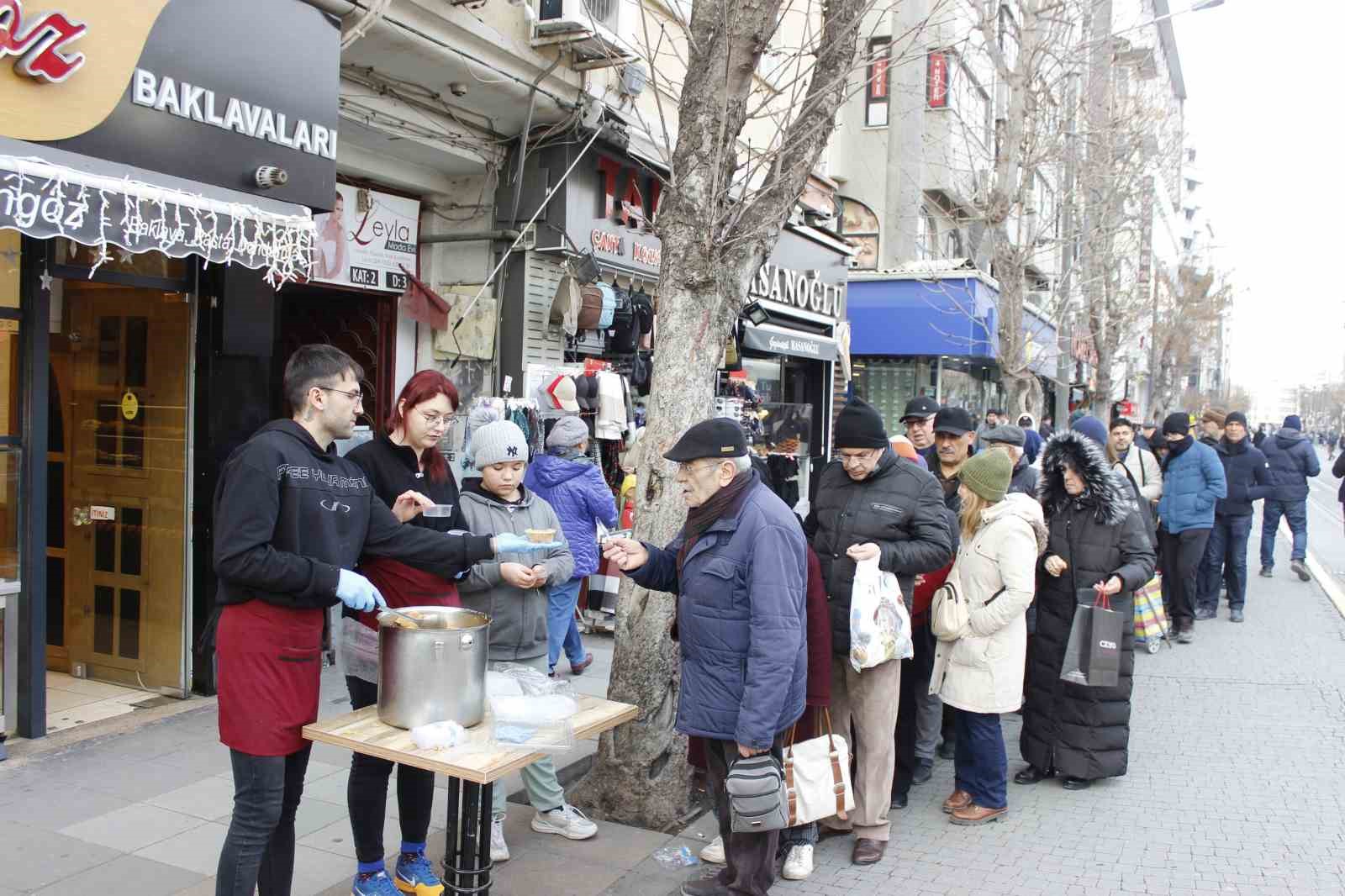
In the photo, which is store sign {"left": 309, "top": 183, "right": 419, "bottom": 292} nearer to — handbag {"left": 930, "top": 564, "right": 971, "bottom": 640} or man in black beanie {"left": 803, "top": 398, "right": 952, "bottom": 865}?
man in black beanie {"left": 803, "top": 398, "right": 952, "bottom": 865}

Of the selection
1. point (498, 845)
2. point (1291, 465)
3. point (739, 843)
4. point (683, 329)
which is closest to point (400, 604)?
point (498, 845)

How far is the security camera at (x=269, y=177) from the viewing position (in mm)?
5797

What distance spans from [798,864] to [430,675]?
213 cm

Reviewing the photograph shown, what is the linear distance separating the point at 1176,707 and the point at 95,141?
7.54 meters

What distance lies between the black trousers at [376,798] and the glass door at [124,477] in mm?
3229

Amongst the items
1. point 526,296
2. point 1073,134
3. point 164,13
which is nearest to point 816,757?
point 164,13

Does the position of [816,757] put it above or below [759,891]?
above

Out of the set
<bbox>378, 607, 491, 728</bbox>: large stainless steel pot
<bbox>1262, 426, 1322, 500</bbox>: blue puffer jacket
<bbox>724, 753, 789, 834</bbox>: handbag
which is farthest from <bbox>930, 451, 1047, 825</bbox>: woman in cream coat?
<bbox>1262, 426, 1322, 500</bbox>: blue puffer jacket

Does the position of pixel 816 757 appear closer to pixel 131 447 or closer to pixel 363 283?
pixel 131 447

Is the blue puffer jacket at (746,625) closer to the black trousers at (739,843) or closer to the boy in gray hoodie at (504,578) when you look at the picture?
the black trousers at (739,843)

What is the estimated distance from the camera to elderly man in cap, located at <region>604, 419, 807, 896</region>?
3691 millimetres

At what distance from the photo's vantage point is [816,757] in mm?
4191

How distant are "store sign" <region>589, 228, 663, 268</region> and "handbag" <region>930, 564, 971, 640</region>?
479cm

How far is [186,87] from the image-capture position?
17.9 ft
